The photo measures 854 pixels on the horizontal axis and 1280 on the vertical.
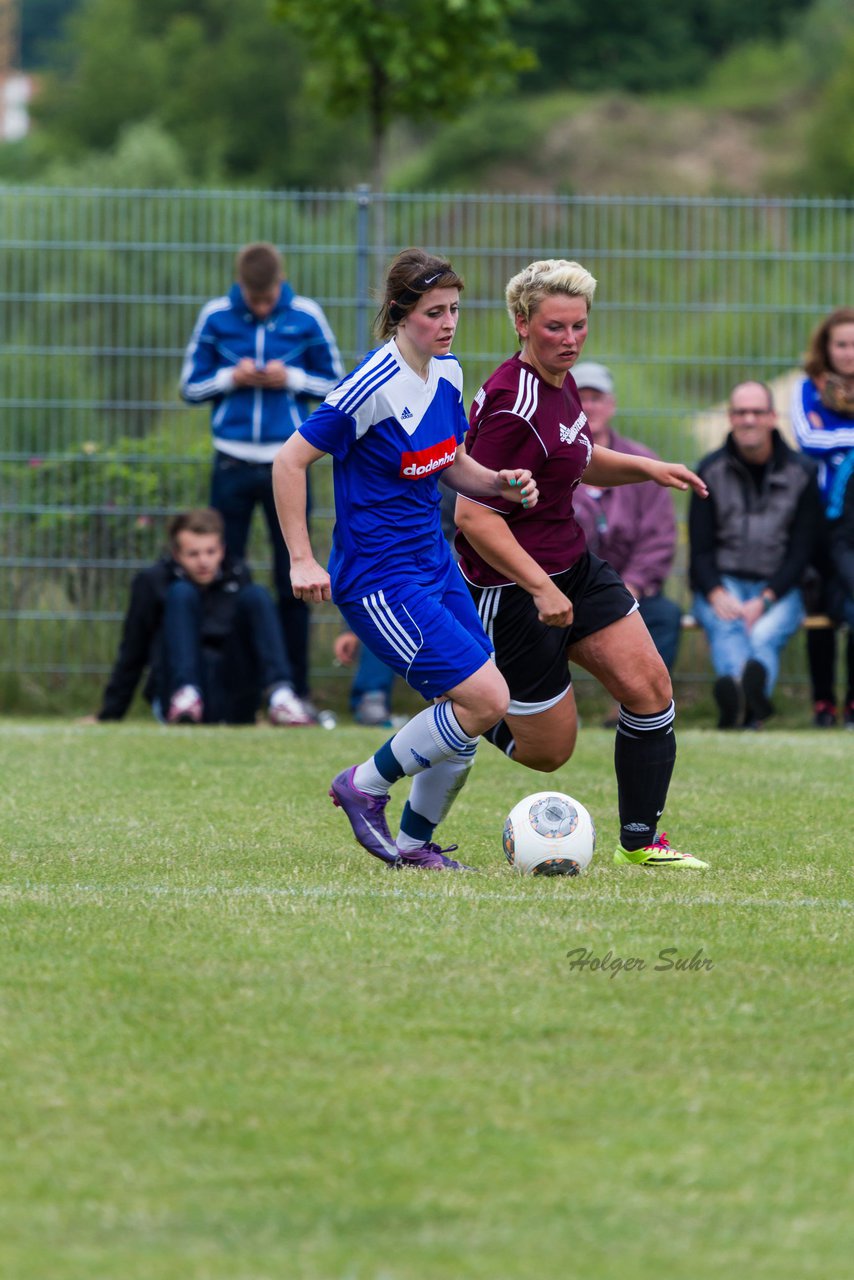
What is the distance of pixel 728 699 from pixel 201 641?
3089 mm

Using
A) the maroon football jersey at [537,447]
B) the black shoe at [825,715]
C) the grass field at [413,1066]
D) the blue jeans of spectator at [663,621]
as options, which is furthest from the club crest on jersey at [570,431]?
the black shoe at [825,715]

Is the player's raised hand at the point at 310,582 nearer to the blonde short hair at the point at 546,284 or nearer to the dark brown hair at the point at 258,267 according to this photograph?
the blonde short hair at the point at 546,284

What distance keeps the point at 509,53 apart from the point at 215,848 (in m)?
9.34

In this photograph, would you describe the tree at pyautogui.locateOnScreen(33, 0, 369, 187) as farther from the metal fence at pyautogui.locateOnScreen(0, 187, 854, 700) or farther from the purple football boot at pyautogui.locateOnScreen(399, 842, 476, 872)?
the purple football boot at pyautogui.locateOnScreen(399, 842, 476, 872)

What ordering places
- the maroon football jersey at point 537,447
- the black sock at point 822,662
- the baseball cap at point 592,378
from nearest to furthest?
the maroon football jersey at point 537,447, the baseball cap at point 592,378, the black sock at point 822,662

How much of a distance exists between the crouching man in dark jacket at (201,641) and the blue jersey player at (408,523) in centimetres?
488

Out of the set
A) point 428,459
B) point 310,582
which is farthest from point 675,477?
point 310,582

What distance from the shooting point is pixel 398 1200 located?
319 centimetres

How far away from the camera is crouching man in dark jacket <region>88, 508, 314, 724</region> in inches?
432

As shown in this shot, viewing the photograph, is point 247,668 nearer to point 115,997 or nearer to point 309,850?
point 309,850

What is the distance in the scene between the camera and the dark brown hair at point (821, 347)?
36.4ft

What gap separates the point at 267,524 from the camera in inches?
456

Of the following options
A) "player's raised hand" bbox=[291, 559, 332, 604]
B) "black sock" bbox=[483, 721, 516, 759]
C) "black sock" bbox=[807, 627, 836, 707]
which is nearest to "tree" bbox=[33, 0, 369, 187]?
"black sock" bbox=[807, 627, 836, 707]

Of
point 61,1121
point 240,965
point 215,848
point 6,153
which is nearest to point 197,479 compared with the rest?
point 215,848
